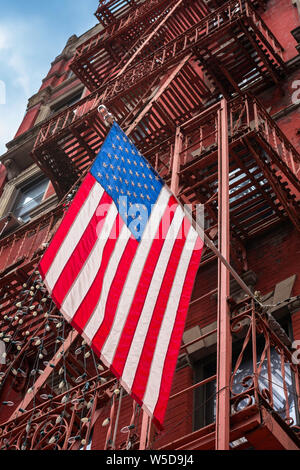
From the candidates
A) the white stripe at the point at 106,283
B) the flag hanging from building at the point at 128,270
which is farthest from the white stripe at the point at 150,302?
the white stripe at the point at 106,283

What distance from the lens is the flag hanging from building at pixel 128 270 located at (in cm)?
661

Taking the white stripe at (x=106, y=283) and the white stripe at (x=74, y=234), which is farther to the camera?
the white stripe at (x=74, y=234)

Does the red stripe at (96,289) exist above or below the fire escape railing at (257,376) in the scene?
above

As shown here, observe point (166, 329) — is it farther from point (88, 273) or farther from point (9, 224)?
point (9, 224)

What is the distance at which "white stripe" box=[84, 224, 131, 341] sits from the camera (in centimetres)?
673

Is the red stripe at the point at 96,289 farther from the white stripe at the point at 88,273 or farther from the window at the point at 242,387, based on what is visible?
the window at the point at 242,387

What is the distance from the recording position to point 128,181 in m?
8.53

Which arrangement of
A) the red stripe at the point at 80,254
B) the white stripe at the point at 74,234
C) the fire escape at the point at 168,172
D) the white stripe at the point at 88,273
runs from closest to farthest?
1. the white stripe at the point at 88,273
2. the red stripe at the point at 80,254
3. the white stripe at the point at 74,234
4. the fire escape at the point at 168,172

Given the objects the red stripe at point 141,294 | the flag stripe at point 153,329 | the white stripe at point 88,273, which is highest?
the white stripe at point 88,273

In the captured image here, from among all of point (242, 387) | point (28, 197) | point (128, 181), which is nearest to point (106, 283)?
point (128, 181)

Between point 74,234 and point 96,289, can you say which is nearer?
point 96,289

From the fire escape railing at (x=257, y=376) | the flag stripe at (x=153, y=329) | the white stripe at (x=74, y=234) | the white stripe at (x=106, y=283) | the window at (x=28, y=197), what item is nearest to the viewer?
the fire escape railing at (x=257, y=376)

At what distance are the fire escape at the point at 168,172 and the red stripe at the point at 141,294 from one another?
76 cm

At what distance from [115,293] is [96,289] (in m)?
0.21
